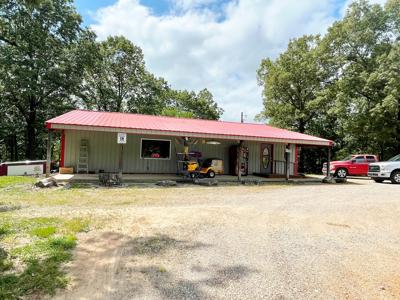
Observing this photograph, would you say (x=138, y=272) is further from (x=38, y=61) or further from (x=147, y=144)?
(x=38, y=61)

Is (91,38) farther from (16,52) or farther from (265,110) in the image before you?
(265,110)

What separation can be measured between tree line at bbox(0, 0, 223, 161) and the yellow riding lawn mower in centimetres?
1572

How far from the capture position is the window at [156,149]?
14.9 meters

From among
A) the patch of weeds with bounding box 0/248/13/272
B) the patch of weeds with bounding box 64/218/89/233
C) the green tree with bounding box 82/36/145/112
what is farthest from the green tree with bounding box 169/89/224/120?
the patch of weeds with bounding box 0/248/13/272

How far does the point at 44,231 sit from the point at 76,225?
0.60m

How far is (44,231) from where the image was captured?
499 centimetres

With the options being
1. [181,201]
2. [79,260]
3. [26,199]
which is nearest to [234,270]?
[79,260]

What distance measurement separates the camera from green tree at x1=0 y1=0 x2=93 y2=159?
22.8 metres

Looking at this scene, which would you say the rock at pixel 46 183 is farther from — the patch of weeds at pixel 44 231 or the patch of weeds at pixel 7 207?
the patch of weeds at pixel 44 231

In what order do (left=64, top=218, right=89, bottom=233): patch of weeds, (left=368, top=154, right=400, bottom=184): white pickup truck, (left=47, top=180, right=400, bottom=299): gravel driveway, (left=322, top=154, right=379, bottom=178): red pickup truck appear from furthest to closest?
(left=322, top=154, right=379, bottom=178): red pickup truck, (left=368, top=154, right=400, bottom=184): white pickup truck, (left=64, top=218, right=89, bottom=233): patch of weeds, (left=47, top=180, right=400, bottom=299): gravel driveway

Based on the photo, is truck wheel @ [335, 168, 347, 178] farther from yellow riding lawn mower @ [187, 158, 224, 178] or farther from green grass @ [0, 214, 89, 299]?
green grass @ [0, 214, 89, 299]

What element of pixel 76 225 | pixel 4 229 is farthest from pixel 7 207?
pixel 76 225

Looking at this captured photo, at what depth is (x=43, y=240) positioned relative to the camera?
15.1 feet

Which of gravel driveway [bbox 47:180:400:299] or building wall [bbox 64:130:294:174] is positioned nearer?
gravel driveway [bbox 47:180:400:299]
